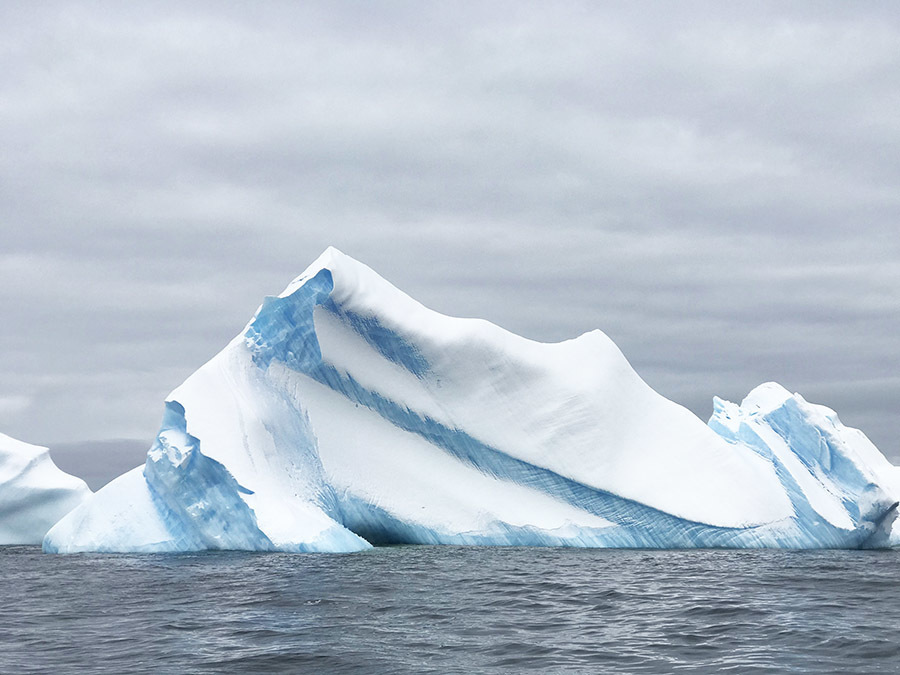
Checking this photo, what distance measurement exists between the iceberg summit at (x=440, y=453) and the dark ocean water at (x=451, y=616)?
2488mm

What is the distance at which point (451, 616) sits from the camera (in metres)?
9.62

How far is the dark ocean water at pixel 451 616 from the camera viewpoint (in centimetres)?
768

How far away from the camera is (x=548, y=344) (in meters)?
19.7

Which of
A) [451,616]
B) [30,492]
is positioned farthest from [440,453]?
[30,492]

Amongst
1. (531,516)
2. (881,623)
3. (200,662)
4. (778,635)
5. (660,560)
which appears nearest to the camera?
(200,662)

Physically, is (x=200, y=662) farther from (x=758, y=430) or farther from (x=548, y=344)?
(x=758, y=430)

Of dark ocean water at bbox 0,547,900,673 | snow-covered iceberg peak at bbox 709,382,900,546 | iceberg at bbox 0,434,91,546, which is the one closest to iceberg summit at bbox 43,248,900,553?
snow-covered iceberg peak at bbox 709,382,900,546

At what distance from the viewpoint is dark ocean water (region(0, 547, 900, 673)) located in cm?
768

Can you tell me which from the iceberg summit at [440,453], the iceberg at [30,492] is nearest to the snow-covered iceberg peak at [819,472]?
the iceberg summit at [440,453]

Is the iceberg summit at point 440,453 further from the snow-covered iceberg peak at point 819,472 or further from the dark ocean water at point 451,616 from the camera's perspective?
the dark ocean water at point 451,616

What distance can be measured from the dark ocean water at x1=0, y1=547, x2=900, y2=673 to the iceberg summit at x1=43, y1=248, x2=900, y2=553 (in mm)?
2488

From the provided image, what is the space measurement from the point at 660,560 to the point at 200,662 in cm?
928

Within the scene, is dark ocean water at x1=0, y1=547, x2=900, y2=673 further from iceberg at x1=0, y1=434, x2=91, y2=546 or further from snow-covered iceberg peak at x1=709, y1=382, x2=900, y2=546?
iceberg at x1=0, y1=434, x2=91, y2=546

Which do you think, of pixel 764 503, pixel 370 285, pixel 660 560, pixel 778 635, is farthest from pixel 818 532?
pixel 778 635
